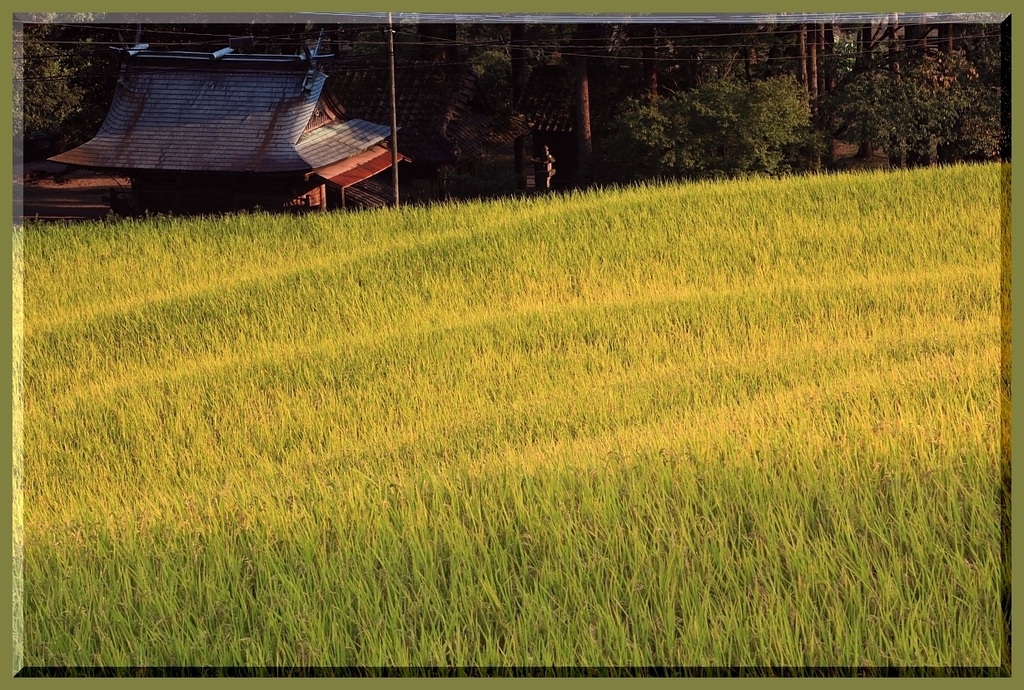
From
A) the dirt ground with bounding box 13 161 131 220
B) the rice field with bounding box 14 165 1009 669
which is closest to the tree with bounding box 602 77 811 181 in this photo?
the rice field with bounding box 14 165 1009 669

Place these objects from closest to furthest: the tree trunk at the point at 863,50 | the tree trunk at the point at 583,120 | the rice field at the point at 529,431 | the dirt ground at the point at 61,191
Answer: the rice field at the point at 529,431 → the dirt ground at the point at 61,191 → the tree trunk at the point at 863,50 → the tree trunk at the point at 583,120

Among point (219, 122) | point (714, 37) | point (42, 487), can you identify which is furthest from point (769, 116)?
point (42, 487)

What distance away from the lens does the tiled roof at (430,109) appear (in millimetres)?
5262

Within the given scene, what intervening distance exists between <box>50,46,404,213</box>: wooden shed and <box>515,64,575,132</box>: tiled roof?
25.6 inches

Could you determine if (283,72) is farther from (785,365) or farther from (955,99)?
(955,99)

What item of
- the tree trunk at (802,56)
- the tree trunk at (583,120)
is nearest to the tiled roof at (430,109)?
the tree trunk at (583,120)

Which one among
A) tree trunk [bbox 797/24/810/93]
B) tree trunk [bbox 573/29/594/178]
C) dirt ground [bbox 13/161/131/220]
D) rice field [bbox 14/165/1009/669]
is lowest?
rice field [bbox 14/165/1009/669]

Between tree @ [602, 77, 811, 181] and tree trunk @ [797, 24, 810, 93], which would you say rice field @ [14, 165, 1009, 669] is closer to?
tree @ [602, 77, 811, 181]

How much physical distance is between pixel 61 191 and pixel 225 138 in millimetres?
731

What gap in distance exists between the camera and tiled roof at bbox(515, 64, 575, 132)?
5.30 m

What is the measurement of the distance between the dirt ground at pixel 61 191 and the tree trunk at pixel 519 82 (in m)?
1.73

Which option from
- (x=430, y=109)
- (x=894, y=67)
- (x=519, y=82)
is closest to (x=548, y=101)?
(x=519, y=82)

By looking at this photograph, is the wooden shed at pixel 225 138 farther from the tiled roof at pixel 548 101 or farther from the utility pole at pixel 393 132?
the tiled roof at pixel 548 101

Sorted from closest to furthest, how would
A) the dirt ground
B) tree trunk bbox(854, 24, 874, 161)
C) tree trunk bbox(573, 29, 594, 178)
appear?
1. the dirt ground
2. tree trunk bbox(854, 24, 874, 161)
3. tree trunk bbox(573, 29, 594, 178)
